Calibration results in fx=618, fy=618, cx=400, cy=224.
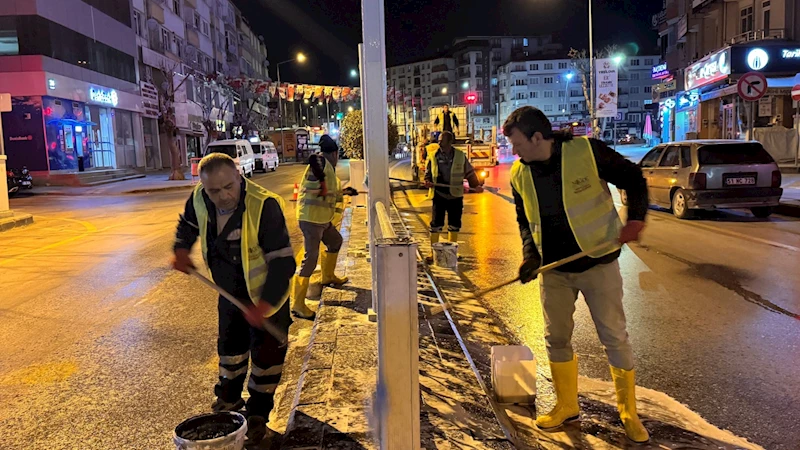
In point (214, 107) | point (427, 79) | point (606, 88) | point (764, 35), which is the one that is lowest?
point (606, 88)

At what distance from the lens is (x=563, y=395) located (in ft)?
11.5

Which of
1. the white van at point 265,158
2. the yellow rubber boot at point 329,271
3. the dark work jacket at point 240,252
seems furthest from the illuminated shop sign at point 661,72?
the dark work jacket at point 240,252

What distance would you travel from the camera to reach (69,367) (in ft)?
15.7

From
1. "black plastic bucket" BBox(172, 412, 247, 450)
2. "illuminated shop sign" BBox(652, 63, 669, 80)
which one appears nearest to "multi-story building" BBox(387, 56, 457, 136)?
"illuminated shop sign" BBox(652, 63, 669, 80)

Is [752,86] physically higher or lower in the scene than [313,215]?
higher

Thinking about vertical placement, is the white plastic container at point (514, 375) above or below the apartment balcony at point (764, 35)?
below

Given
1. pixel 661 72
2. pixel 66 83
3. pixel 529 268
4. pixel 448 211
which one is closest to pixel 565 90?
pixel 661 72

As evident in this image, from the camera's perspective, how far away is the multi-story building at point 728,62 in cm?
2547

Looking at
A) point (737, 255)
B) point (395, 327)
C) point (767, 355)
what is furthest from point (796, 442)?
point (737, 255)

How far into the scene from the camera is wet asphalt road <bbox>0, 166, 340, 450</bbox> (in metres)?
3.76

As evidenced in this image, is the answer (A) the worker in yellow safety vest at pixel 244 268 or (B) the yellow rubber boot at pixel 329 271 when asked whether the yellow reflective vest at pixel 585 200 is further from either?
(B) the yellow rubber boot at pixel 329 271

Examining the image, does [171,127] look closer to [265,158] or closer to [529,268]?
[265,158]

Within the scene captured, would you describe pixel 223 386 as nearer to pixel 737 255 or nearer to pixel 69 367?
pixel 69 367

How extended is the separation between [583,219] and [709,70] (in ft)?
98.1
